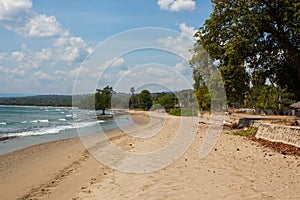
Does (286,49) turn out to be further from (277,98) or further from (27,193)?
(277,98)

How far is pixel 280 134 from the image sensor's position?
602 inches

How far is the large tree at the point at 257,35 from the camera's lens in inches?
777

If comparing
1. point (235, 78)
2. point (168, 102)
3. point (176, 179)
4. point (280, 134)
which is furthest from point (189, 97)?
point (176, 179)

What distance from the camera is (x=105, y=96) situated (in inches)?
3639

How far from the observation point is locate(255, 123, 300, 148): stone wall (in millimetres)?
13756

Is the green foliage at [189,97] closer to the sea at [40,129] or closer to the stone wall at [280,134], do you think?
the sea at [40,129]

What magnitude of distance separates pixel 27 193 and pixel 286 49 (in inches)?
740

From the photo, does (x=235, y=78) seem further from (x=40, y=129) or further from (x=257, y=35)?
(x=40, y=129)

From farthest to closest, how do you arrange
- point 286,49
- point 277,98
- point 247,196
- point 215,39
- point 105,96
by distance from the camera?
1. point 105,96
2. point 277,98
3. point 215,39
4. point 286,49
5. point 247,196

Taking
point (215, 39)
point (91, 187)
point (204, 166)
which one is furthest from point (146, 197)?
point (215, 39)

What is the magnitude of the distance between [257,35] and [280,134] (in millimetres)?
7862

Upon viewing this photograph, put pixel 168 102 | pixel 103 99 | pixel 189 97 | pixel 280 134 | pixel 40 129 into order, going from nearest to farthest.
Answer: pixel 280 134
pixel 40 129
pixel 189 97
pixel 103 99
pixel 168 102

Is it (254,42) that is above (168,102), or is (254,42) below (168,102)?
above

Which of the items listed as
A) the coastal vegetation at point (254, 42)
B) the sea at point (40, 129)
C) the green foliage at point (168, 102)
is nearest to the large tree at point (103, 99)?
the green foliage at point (168, 102)
